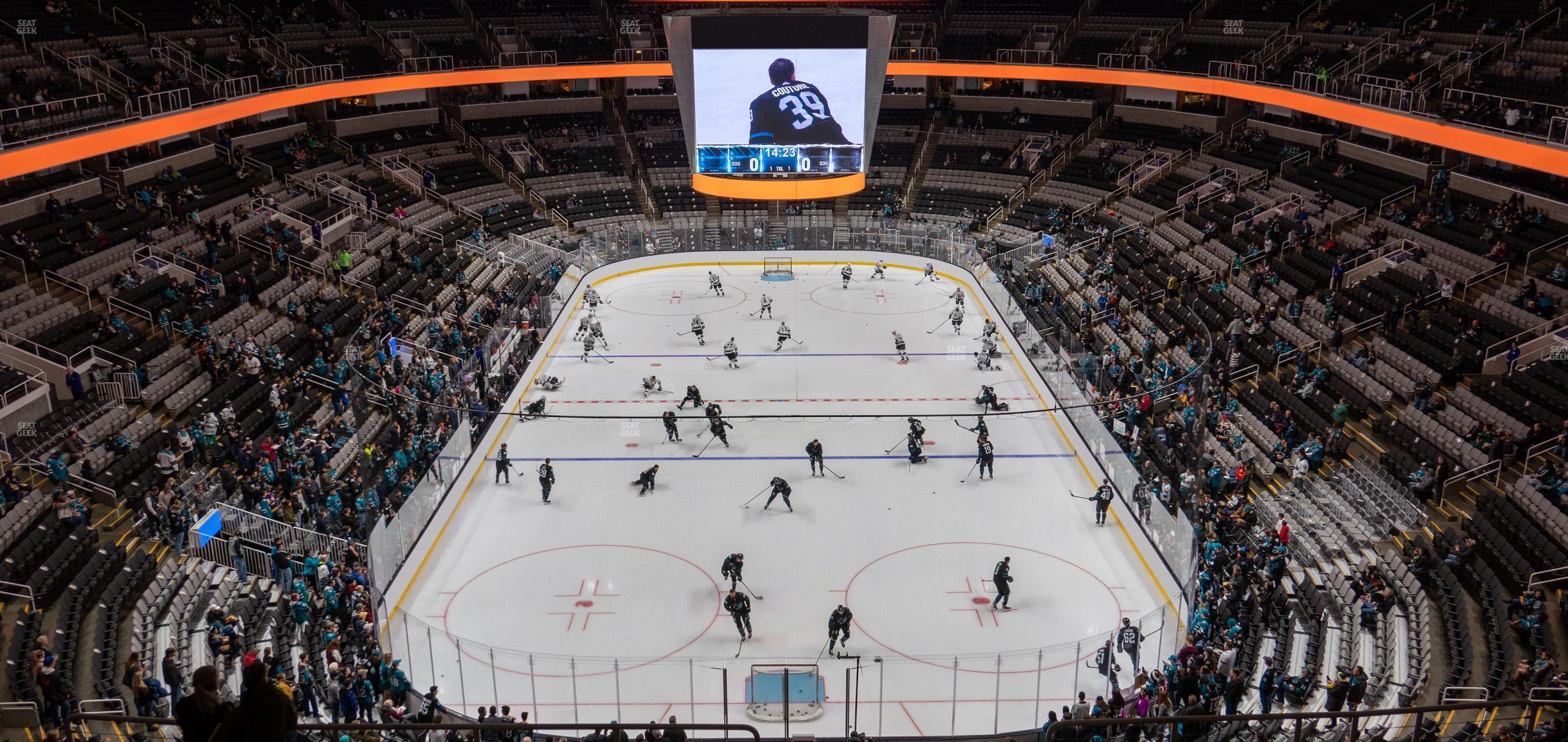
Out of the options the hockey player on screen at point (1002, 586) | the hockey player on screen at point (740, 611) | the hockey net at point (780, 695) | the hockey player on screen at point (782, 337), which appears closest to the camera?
the hockey net at point (780, 695)

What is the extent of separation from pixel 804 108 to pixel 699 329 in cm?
777

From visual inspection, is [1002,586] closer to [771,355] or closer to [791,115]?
[771,355]

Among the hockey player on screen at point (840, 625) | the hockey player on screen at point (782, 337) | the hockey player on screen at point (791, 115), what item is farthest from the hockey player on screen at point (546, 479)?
the hockey player on screen at point (791, 115)

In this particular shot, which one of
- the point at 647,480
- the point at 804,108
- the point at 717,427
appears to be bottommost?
the point at 647,480

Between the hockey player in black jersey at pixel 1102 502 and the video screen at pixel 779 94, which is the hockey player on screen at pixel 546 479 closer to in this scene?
the hockey player in black jersey at pixel 1102 502

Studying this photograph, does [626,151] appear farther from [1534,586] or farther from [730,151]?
[1534,586]

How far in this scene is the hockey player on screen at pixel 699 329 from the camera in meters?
31.3

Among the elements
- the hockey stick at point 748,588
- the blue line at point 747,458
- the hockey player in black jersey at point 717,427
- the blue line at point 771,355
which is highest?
the hockey player in black jersey at point 717,427

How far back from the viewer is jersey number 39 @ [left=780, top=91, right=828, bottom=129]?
110 feet

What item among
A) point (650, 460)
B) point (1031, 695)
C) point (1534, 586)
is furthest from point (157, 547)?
point (1534, 586)

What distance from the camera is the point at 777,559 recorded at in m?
19.5

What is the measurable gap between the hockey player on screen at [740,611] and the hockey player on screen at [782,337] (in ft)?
48.1

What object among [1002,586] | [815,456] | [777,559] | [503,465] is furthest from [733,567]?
[503,465]

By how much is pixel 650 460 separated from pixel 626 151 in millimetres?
27961
